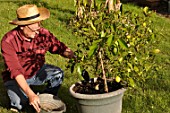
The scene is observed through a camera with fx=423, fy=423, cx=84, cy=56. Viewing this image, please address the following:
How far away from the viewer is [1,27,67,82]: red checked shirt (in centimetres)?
472

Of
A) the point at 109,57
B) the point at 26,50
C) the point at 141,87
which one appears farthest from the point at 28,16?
the point at 141,87

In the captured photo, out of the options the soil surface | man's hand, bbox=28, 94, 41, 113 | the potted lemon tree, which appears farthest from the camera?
the soil surface

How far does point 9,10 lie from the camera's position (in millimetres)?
10633

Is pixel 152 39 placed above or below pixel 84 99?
above

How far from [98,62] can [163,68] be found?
7.49ft

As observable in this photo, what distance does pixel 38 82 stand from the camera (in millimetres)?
5188

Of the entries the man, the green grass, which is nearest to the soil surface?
the man

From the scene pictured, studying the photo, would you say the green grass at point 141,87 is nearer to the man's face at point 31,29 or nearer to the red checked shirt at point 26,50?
the red checked shirt at point 26,50

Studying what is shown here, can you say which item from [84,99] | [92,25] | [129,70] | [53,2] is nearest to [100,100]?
[84,99]

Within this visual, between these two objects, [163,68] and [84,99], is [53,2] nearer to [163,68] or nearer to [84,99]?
[163,68]

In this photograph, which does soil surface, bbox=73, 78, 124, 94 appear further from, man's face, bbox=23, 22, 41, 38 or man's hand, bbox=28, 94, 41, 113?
man's face, bbox=23, 22, 41, 38

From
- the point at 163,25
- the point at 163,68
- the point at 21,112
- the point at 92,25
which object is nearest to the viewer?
the point at 92,25

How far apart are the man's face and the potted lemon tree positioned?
1.73 feet

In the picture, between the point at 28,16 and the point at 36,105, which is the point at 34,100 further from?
the point at 28,16
